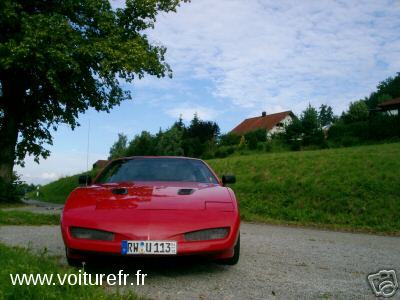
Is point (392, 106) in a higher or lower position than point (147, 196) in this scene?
higher

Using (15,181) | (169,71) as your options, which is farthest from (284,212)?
(15,181)

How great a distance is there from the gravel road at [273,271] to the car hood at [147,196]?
693 millimetres

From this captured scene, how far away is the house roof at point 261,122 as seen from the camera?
7231 centimetres

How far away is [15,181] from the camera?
18.3 meters

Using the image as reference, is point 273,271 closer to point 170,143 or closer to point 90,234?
point 90,234

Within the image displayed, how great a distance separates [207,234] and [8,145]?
1561 centimetres

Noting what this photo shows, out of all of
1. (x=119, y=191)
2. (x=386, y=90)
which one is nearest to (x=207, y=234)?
(x=119, y=191)

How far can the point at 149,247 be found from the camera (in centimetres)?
414

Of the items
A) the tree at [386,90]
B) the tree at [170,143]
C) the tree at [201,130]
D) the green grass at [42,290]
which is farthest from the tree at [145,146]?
the tree at [386,90]

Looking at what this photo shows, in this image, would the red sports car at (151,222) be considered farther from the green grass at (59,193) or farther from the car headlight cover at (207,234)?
the green grass at (59,193)

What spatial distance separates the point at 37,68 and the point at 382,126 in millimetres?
22221

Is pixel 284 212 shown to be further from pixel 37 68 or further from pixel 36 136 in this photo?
pixel 36 136

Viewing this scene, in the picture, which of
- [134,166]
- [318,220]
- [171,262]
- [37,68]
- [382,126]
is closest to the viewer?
[171,262]

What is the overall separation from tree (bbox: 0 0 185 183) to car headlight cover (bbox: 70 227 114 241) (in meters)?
12.1
